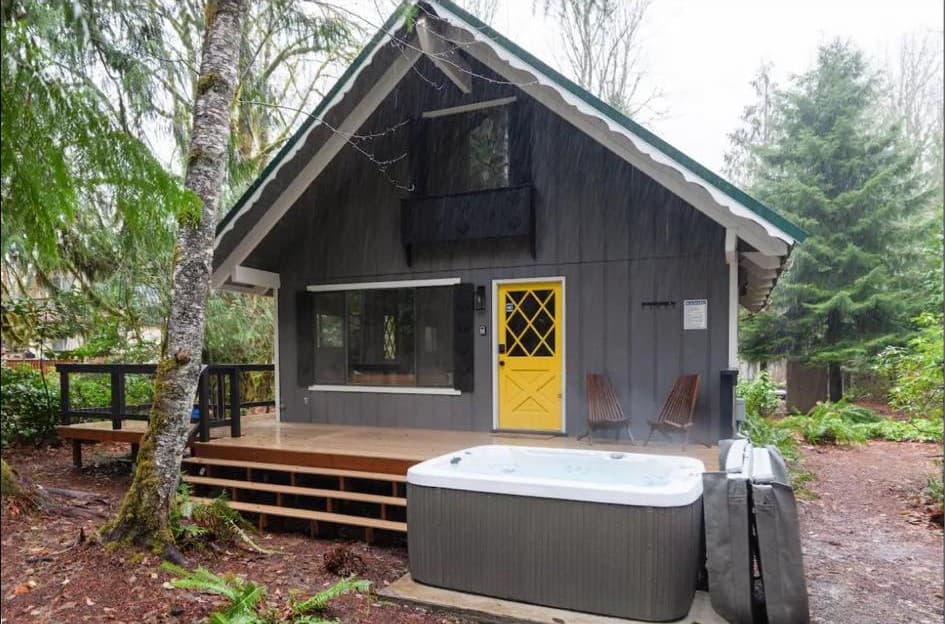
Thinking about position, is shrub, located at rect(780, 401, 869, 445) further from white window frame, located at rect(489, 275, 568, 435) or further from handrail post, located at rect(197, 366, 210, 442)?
handrail post, located at rect(197, 366, 210, 442)

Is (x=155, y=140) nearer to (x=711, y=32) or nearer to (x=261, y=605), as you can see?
(x=261, y=605)

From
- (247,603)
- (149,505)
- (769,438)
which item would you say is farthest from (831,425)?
(149,505)

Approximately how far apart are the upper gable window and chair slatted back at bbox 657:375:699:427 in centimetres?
253

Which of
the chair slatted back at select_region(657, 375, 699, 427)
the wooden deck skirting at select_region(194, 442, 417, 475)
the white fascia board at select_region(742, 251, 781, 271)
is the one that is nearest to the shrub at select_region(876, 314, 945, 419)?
the white fascia board at select_region(742, 251, 781, 271)

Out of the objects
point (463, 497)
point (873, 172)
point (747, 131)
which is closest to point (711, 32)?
point (463, 497)

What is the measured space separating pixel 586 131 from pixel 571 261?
1249 millimetres

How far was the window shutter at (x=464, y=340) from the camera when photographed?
20.0ft

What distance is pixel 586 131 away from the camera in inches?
201

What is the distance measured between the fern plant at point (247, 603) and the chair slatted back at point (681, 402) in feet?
10.5

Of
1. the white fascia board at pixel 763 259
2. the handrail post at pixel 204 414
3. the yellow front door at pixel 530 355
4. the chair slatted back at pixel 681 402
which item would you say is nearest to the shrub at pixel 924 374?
the white fascia board at pixel 763 259

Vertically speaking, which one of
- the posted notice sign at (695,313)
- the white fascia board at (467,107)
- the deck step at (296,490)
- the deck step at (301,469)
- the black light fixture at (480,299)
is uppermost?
the white fascia board at (467,107)

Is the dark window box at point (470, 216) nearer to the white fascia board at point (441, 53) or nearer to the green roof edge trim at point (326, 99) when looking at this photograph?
the white fascia board at point (441, 53)

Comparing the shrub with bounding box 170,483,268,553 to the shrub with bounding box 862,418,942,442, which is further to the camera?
the shrub with bounding box 862,418,942,442

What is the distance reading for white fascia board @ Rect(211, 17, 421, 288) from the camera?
535 cm
